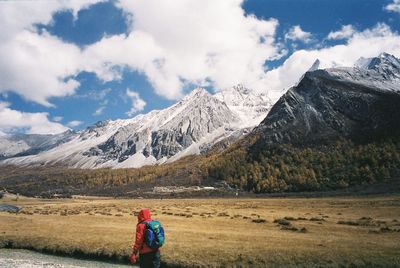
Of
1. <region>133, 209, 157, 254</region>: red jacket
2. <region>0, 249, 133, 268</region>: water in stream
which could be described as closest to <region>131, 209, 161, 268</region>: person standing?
<region>133, 209, 157, 254</region>: red jacket

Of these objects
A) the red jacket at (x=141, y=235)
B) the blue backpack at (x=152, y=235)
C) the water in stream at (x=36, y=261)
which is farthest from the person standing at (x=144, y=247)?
the water in stream at (x=36, y=261)

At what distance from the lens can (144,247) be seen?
773 inches

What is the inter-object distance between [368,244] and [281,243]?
815 cm

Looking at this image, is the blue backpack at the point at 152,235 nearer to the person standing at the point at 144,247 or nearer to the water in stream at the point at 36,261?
the person standing at the point at 144,247

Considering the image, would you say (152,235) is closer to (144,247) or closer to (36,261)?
(144,247)

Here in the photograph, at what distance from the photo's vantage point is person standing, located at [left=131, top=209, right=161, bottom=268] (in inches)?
757

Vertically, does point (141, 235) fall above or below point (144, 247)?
above

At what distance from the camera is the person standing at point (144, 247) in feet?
63.1

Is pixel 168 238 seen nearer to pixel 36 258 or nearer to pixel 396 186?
pixel 36 258

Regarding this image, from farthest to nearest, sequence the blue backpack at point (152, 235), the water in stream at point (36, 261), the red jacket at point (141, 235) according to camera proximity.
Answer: the water in stream at point (36, 261)
the blue backpack at point (152, 235)
the red jacket at point (141, 235)

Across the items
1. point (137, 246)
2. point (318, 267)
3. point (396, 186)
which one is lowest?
point (318, 267)

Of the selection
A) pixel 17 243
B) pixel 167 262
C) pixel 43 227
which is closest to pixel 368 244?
pixel 167 262

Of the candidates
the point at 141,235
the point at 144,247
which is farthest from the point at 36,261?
the point at 141,235

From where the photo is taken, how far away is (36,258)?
4003 centimetres
